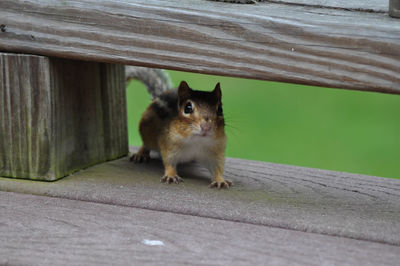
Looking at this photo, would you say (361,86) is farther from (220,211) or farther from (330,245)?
(220,211)

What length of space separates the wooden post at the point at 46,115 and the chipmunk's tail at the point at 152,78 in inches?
21.8

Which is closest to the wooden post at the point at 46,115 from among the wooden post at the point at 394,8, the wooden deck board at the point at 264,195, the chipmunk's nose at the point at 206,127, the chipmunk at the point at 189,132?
the wooden deck board at the point at 264,195

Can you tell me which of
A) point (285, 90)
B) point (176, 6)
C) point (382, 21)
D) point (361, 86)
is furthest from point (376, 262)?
point (285, 90)

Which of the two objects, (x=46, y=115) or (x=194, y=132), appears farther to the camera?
(x=194, y=132)

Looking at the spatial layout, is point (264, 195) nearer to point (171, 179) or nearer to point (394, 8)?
point (171, 179)

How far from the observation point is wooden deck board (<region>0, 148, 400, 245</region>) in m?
2.14

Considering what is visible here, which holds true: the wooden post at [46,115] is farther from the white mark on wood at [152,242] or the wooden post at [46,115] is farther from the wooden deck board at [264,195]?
the white mark on wood at [152,242]

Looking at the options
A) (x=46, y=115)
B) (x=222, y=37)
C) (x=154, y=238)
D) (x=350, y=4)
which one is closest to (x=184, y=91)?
(x=46, y=115)

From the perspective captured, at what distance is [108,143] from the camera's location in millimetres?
2982

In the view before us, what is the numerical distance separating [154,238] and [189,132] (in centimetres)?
89

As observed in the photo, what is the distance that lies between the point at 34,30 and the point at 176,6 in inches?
21.9

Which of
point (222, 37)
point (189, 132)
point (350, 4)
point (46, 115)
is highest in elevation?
point (350, 4)

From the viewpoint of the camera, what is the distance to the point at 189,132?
2.78 meters

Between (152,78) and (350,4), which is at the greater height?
(350,4)
